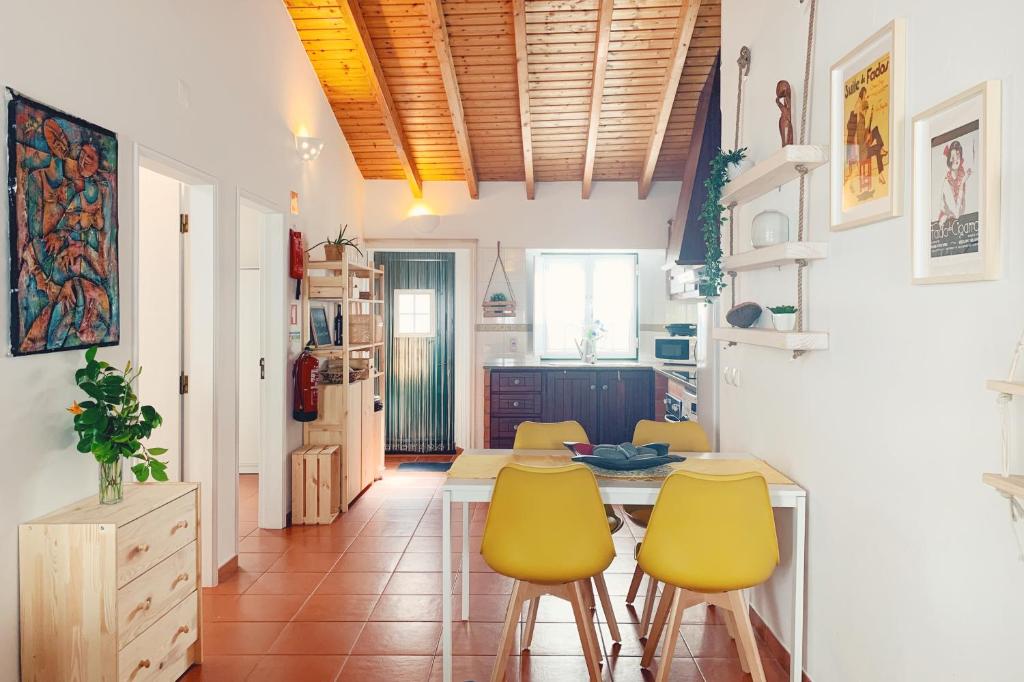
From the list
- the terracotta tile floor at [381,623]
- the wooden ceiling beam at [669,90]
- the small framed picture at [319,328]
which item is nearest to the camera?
the terracotta tile floor at [381,623]

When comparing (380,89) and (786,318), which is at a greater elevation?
(380,89)

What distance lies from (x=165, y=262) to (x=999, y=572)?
3831 mm

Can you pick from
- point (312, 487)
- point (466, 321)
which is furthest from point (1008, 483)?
point (466, 321)

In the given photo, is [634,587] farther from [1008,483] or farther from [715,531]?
[1008,483]

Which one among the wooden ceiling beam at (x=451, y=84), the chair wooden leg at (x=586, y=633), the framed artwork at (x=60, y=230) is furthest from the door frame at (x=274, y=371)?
the chair wooden leg at (x=586, y=633)

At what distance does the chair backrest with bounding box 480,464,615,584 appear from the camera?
248 centimetres

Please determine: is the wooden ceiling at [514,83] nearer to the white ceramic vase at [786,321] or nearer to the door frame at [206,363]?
the door frame at [206,363]

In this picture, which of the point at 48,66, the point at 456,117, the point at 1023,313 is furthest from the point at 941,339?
the point at 456,117

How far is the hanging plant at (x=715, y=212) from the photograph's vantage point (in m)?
3.29

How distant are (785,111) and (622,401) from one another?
4253mm

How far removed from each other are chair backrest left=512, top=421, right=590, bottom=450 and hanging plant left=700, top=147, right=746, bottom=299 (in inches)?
38.5

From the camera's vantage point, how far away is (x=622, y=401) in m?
6.69

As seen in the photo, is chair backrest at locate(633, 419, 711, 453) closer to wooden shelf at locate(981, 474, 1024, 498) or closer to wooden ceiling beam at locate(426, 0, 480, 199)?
wooden shelf at locate(981, 474, 1024, 498)

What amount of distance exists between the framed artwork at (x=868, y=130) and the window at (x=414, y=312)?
5191mm
